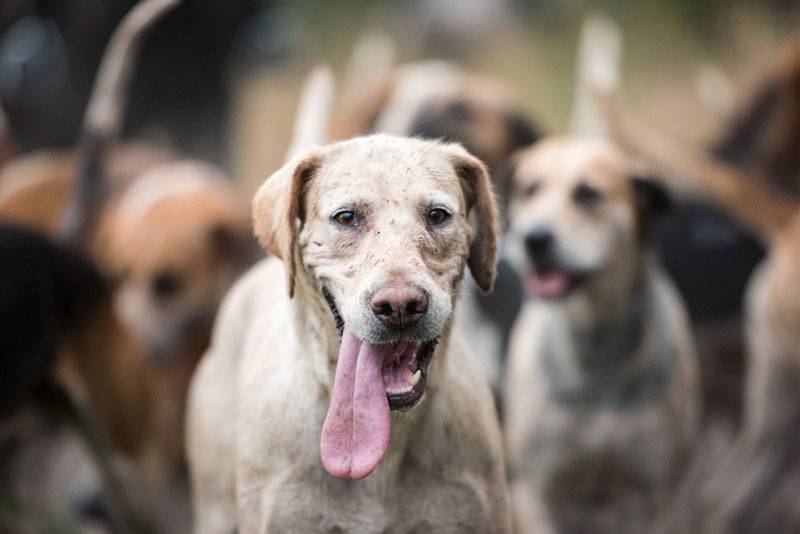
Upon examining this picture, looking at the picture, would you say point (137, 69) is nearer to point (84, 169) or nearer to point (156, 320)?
point (84, 169)

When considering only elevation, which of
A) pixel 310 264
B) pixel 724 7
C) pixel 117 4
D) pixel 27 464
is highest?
pixel 724 7

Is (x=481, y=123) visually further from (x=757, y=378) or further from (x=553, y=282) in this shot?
(x=553, y=282)

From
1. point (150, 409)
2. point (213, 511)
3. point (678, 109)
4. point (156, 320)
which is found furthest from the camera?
point (678, 109)

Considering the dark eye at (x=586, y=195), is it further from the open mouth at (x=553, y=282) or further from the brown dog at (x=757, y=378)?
the brown dog at (x=757, y=378)

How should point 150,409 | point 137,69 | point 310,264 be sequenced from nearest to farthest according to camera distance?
point 310,264 < point 150,409 < point 137,69

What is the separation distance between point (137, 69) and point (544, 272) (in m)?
7.01

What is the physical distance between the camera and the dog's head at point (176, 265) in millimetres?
7375

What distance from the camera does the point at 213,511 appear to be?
186 inches

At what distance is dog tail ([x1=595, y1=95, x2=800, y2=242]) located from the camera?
7691mm

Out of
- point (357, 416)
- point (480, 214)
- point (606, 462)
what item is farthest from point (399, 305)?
point (606, 462)

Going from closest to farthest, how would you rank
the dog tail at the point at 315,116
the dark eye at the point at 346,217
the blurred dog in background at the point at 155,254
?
the dark eye at the point at 346,217
the dog tail at the point at 315,116
the blurred dog in background at the point at 155,254

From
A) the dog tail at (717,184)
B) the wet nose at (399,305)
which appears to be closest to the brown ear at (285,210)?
the wet nose at (399,305)

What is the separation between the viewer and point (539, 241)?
5875 mm

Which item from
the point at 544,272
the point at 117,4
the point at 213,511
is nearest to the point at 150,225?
the point at 544,272
